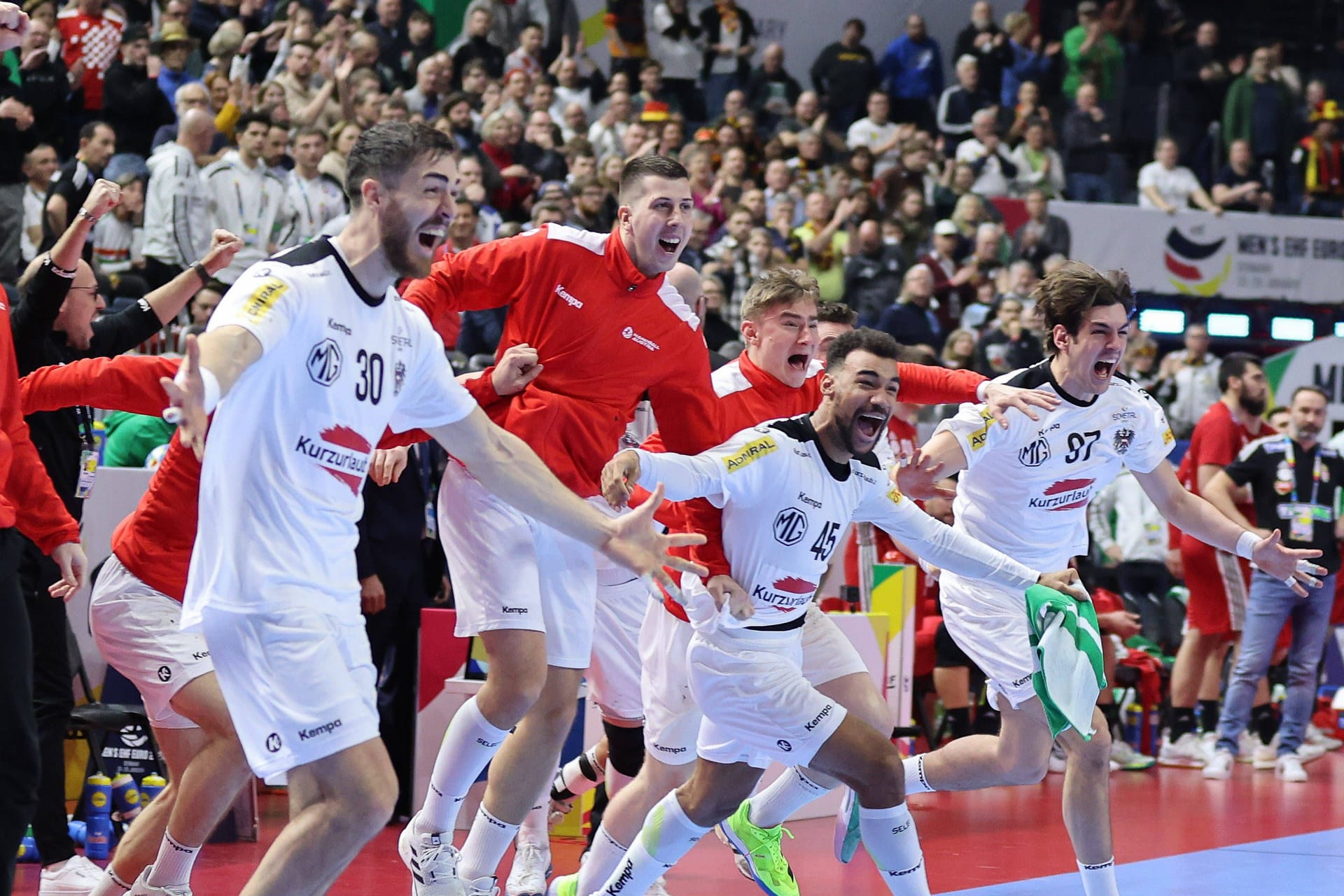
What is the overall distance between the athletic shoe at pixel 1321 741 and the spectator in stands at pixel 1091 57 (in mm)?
10251

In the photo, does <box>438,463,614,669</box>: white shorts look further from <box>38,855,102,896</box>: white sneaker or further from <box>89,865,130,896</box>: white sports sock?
<box>38,855,102,896</box>: white sneaker

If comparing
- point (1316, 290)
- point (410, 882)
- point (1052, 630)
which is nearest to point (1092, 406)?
point (1052, 630)

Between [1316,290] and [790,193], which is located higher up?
[790,193]

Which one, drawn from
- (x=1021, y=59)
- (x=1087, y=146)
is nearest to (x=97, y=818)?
(x=1087, y=146)

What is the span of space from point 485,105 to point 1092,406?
986 centimetres

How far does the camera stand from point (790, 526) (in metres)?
5.86

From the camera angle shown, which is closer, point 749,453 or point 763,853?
point 749,453

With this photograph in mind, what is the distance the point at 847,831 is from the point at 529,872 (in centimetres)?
139

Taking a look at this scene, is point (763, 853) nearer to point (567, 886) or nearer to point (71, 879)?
point (567, 886)

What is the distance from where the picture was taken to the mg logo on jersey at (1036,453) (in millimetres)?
6832

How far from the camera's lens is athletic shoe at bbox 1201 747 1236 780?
11.4m

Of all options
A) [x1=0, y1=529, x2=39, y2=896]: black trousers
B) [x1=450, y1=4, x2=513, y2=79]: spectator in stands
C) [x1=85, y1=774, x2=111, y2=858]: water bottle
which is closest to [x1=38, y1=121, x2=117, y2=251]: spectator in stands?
[x1=85, y1=774, x2=111, y2=858]: water bottle

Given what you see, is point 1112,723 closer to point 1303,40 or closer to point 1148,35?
point 1148,35

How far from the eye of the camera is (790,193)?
16375 millimetres
